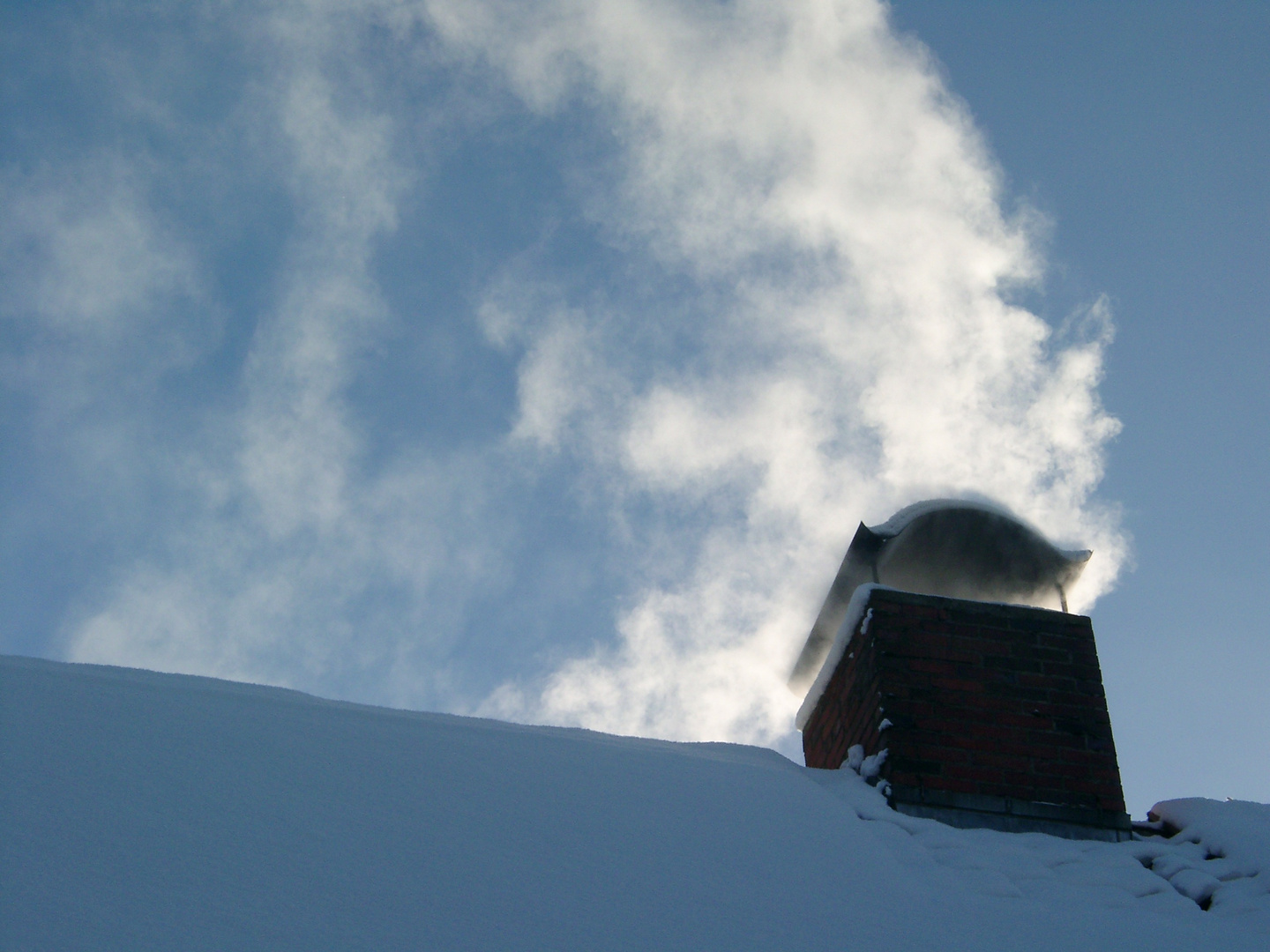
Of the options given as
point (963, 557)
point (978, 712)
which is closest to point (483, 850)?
point (978, 712)

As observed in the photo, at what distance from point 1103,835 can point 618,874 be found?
77.4 inches

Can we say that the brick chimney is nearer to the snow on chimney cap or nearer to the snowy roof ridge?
the snowy roof ridge

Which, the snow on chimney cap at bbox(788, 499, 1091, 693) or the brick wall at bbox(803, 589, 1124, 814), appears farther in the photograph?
the snow on chimney cap at bbox(788, 499, 1091, 693)

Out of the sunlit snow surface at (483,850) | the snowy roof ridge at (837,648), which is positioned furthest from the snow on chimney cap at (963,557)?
the sunlit snow surface at (483,850)

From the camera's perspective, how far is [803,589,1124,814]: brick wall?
3863mm

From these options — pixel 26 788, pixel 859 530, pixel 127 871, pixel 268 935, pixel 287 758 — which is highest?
pixel 859 530

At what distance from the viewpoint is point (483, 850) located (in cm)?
278

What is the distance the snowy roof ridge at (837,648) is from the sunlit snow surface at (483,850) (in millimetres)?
671

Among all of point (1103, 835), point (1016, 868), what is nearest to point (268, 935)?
point (1016, 868)

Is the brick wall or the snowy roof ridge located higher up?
the snowy roof ridge

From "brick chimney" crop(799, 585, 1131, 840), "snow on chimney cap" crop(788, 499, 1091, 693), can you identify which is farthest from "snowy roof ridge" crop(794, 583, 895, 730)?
"snow on chimney cap" crop(788, 499, 1091, 693)

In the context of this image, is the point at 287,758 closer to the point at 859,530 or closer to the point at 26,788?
the point at 26,788

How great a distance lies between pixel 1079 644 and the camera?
4316 mm

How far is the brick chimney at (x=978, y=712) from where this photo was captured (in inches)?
149
